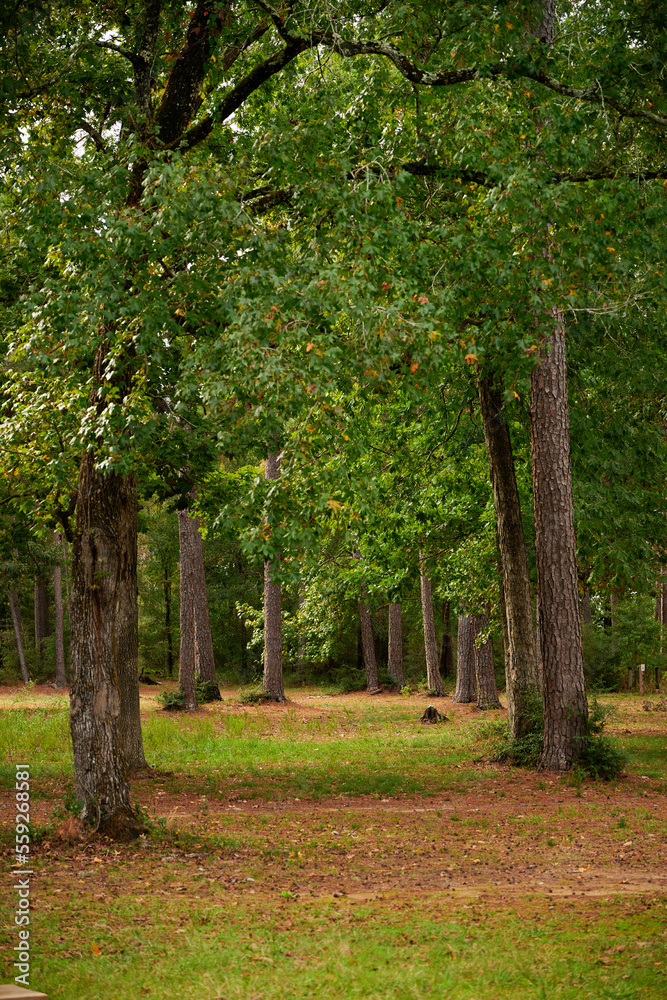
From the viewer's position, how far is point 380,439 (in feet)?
50.3

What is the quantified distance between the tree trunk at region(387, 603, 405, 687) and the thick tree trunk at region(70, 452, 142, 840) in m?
24.3

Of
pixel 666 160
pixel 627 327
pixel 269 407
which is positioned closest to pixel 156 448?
pixel 269 407

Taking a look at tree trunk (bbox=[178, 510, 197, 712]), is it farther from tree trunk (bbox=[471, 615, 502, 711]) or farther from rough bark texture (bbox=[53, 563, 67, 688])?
rough bark texture (bbox=[53, 563, 67, 688])

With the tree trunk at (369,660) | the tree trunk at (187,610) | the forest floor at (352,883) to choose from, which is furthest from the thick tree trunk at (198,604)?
the tree trunk at (369,660)

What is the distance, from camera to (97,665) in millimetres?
8570

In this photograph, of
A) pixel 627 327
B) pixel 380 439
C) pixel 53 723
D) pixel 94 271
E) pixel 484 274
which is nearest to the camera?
pixel 94 271

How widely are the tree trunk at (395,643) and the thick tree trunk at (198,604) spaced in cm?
976

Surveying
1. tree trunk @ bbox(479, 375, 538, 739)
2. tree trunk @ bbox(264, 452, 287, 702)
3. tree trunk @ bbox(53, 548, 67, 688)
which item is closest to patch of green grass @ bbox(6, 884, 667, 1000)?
tree trunk @ bbox(479, 375, 538, 739)

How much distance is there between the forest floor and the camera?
203 inches

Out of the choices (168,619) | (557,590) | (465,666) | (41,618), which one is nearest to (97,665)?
(557,590)

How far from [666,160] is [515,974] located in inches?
325

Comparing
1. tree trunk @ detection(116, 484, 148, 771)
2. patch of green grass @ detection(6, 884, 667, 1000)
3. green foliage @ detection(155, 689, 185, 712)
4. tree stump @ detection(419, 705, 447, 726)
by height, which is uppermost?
tree trunk @ detection(116, 484, 148, 771)

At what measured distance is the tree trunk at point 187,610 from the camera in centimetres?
2169

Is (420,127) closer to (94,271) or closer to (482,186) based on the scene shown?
(482,186)
